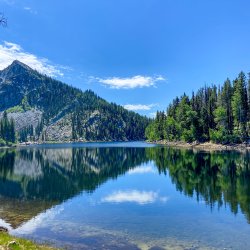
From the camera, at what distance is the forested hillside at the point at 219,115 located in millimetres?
143250

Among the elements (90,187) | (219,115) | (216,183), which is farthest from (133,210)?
(219,115)

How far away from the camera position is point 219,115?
15012 cm

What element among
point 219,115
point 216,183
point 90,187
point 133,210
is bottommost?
point 133,210

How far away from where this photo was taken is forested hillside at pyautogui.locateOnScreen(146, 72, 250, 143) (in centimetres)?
14325

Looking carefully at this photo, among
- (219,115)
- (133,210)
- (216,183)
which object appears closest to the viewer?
(133,210)

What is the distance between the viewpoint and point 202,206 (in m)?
Answer: 41.1

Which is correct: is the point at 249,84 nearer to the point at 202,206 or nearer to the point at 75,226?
the point at 202,206

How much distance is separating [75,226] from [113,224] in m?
4.10

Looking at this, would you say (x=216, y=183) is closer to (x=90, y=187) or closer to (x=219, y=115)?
(x=90, y=187)

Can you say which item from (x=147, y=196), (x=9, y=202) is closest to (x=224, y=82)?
(x=147, y=196)

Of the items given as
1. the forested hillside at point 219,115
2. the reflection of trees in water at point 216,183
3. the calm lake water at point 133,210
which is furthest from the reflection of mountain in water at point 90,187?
the forested hillside at point 219,115

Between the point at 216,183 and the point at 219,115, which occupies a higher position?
the point at 219,115

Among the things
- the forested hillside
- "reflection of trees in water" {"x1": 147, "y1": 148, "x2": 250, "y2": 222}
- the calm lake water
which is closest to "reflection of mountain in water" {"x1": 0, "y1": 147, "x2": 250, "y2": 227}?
"reflection of trees in water" {"x1": 147, "y1": 148, "x2": 250, "y2": 222}

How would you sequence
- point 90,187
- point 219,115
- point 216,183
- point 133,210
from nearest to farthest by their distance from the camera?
point 133,210 < point 216,183 < point 90,187 < point 219,115
